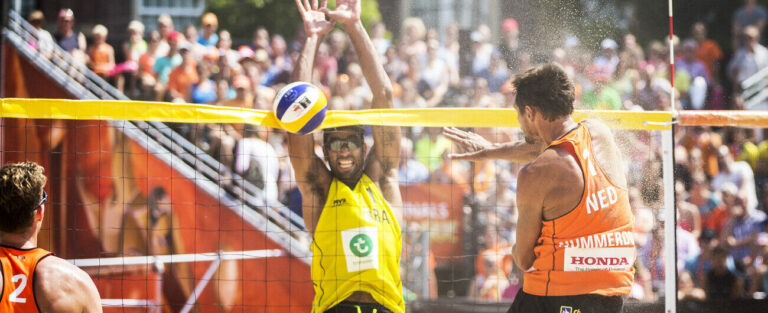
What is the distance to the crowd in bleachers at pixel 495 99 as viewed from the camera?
742 cm

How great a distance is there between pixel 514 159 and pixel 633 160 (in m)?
1.16

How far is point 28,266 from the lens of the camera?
10.8 ft

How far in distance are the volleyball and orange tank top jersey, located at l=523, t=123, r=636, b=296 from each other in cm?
146

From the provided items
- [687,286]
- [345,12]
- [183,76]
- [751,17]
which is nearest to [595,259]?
[345,12]

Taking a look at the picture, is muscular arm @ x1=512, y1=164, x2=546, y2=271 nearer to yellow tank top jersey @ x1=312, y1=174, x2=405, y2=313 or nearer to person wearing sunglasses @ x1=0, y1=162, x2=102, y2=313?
yellow tank top jersey @ x1=312, y1=174, x2=405, y2=313

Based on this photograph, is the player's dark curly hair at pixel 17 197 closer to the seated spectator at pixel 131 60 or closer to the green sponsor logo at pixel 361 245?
the green sponsor logo at pixel 361 245

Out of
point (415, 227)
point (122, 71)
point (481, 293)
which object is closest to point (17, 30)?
point (122, 71)

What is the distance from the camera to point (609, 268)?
142 inches

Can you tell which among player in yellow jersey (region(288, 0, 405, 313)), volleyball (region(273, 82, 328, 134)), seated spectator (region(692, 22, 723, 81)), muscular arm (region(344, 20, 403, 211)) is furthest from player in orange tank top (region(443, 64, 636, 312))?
seated spectator (region(692, 22, 723, 81))

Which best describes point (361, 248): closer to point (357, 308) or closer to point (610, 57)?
point (357, 308)

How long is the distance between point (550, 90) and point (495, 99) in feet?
17.7

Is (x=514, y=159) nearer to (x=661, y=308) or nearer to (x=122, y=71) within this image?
(x=661, y=308)

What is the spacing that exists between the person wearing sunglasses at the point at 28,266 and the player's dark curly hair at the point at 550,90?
2.47 m

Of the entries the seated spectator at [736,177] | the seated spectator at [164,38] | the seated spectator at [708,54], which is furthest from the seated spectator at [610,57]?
the seated spectator at [164,38]
